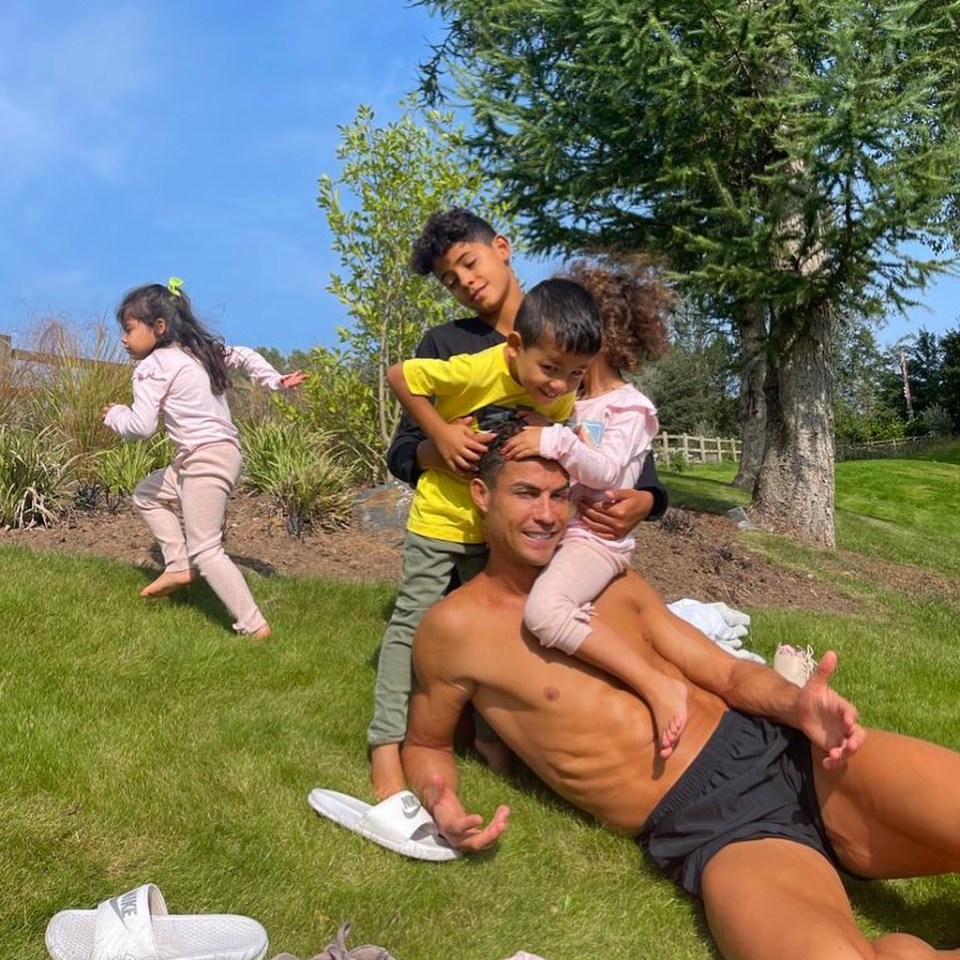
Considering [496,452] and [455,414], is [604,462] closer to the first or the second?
[496,452]

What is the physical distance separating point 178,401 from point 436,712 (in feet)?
8.07

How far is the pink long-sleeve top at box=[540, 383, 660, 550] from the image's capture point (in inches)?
117

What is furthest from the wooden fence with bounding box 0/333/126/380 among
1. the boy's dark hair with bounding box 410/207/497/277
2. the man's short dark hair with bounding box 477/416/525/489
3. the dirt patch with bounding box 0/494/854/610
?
the man's short dark hair with bounding box 477/416/525/489

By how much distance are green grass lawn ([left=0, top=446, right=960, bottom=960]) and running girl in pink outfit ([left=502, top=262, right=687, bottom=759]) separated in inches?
22.2

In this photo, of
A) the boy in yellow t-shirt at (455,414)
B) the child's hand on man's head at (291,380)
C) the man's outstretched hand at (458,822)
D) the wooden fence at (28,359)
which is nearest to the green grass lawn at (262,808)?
the man's outstretched hand at (458,822)

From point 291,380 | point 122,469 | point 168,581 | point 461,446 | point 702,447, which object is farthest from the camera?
point 702,447

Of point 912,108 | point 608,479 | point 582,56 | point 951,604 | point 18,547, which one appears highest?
point 582,56

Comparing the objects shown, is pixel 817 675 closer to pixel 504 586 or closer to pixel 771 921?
pixel 771 921

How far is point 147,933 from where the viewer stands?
6.93ft

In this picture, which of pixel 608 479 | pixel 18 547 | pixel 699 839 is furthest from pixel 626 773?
pixel 18 547

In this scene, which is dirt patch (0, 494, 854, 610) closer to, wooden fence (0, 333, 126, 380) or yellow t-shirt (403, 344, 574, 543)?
wooden fence (0, 333, 126, 380)

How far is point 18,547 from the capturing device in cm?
612

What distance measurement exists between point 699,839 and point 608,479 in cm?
113

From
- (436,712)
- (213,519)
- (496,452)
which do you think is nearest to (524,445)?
(496,452)
